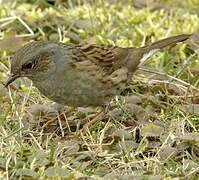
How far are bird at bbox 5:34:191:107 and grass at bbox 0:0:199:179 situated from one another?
21 centimetres

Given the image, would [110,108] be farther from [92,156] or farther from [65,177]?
[65,177]

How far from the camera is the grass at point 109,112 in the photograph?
16.2 feet

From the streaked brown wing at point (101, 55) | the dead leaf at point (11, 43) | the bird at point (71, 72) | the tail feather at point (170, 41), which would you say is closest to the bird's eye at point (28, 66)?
the bird at point (71, 72)

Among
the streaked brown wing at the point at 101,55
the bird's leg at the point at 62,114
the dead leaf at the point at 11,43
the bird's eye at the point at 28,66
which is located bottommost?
the bird's leg at the point at 62,114

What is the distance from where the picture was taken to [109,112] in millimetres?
5895

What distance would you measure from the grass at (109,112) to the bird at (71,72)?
210 millimetres

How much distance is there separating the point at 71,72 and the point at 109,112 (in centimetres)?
50

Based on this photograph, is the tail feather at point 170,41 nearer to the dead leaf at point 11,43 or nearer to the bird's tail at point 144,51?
the bird's tail at point 144,51

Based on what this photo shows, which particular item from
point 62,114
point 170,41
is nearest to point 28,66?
point 62,114

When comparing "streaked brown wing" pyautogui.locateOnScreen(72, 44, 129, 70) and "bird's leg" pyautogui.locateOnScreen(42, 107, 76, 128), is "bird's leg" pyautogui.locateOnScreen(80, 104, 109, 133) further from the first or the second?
"streaked brown wing" pyautogui.locateOnScreen(72, 44, 129, 70)

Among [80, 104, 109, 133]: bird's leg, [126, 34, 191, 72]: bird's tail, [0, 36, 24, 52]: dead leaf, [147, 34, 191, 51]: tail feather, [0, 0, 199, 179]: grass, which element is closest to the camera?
[0, 0, 199, 179]: grass

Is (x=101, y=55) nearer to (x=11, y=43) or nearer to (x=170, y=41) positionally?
(x=170, y=41)

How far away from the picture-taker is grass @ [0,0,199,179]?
4949mm

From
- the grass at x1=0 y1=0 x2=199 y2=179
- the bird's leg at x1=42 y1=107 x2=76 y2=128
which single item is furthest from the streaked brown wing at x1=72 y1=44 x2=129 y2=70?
the bird's leg at x1=42 y1=107 x2=76 y2=128
